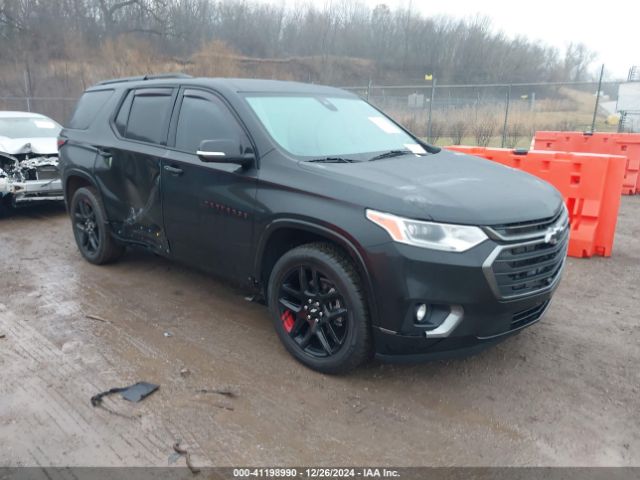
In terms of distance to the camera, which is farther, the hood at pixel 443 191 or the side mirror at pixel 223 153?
the side mirror at pixel 223 153

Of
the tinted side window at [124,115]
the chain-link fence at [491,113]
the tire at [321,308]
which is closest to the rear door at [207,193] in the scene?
the tire at [321,308]

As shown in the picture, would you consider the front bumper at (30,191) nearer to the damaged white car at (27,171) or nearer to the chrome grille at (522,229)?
Answer: the damaged white car at (27,171)

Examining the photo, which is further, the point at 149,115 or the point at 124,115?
the point at 124,115

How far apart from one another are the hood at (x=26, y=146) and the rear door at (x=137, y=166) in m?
3.50

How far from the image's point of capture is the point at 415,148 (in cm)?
419

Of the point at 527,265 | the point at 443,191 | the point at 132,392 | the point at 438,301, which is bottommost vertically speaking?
the point at 132,392

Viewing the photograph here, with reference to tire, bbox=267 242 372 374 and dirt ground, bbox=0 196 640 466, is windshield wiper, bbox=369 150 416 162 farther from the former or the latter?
dirt ground, bbox=0 196 640 466

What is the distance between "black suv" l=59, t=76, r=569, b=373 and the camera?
2.85 meters

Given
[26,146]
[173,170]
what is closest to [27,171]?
[26,146]

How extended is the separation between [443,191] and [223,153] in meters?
1.50

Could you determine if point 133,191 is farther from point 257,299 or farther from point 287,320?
point 287,320

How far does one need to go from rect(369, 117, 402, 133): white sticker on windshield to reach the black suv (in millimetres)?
20

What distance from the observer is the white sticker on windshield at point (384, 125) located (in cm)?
433

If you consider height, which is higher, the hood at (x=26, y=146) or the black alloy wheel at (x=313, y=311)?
the hood at (x=26, y=146)
